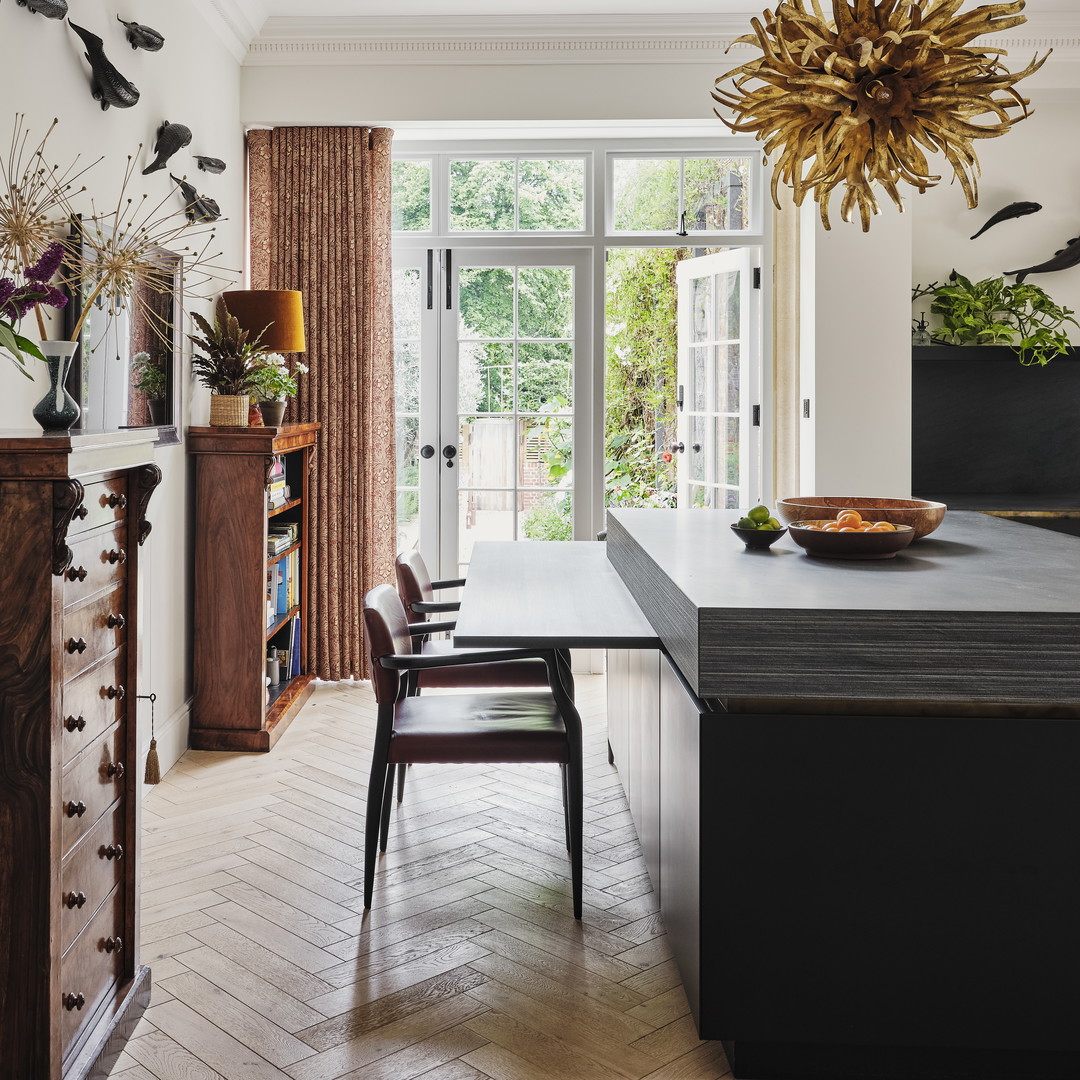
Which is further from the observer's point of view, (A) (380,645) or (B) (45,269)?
(A) (380,645)

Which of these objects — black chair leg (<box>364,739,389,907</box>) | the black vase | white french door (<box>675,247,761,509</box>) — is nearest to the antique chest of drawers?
the black vase

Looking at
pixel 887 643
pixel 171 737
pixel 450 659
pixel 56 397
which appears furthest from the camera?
pixel 171 737

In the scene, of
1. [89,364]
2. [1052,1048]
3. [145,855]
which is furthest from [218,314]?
[1052,1048]

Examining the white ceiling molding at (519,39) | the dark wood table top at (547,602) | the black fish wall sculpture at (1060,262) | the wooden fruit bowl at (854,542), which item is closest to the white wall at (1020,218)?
the black fish wall sculpture at (1060,262)

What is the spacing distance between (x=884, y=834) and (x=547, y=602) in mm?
1228

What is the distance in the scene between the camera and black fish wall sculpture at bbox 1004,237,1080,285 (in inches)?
197

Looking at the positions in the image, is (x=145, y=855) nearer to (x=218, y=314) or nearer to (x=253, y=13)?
(x=218, y=314)

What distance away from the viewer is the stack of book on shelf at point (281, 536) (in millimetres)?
4375

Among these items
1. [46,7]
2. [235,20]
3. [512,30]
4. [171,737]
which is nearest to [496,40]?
[512,30]

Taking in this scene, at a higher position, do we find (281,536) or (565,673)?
(281,536)

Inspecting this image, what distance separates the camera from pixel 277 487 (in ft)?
14.8

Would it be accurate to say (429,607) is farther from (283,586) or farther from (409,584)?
(283,586)

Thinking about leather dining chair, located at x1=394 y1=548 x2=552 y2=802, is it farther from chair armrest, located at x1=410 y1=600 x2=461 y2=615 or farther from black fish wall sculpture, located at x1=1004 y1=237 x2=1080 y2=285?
black fish wall sculpture, located at x1=1004 y1=237 x2=1080 y2=285

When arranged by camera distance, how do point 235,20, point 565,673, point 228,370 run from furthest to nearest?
point 235,20 → point 228,370 → point 565,673
